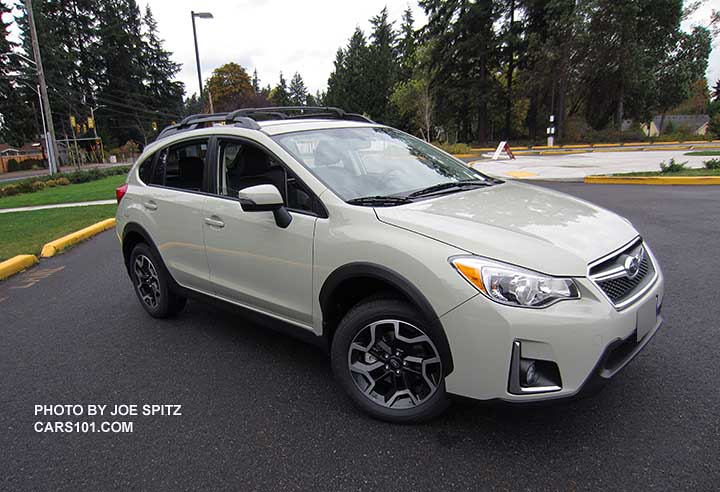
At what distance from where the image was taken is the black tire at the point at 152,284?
4.23 metres

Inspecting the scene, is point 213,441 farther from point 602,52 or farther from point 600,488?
point 602,52

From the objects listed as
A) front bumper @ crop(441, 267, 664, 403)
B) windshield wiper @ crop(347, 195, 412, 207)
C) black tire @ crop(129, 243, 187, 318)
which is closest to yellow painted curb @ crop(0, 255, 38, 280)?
black tire @ crop(129, 243, 187, 318)

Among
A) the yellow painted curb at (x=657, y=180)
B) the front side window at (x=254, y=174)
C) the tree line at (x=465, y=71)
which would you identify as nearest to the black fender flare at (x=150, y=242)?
the front side window at (x=254, y=174)

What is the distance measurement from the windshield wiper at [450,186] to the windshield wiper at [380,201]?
0.12 meters

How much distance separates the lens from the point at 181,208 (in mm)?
3801

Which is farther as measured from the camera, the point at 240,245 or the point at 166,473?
the point at 240,245

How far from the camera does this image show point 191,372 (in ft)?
11.2

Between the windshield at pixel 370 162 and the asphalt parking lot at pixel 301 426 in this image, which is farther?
the windshield at pixel 370 162

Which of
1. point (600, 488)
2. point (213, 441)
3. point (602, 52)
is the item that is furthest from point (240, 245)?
point (602, 52)

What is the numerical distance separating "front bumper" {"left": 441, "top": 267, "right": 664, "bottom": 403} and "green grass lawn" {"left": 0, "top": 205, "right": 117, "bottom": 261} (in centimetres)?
717

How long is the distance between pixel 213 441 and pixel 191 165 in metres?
2.22

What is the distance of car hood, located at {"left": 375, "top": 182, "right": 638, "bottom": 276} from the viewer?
2246 mm

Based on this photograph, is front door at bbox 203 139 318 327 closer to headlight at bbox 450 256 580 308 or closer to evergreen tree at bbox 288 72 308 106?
headlight at bbox 450 256 580 308

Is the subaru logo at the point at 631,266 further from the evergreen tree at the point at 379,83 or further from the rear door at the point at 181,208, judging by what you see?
the evergreen tree at the point at 379,83
